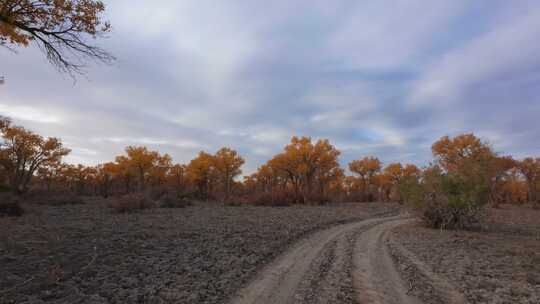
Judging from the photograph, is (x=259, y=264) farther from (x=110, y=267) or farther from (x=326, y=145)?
(x=326, y=145)

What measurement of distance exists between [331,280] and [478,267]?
3.95 m

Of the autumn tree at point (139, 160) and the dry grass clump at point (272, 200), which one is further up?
the autumn tree at point (139, 160)

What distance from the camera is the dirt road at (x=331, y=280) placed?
4770 millimetres

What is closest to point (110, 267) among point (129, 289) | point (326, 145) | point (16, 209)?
point (129, 289)

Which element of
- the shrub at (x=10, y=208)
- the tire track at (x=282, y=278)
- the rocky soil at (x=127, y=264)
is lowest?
the tire track at (x=282, y=278)

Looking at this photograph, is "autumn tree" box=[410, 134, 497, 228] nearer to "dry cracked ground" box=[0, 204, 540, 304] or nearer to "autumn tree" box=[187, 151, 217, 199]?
"dry cracked ground" box=[0, 204, 540, 304]

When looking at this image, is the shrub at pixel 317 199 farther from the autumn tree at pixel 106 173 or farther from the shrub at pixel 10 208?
the autumn tree at pixel 106 173

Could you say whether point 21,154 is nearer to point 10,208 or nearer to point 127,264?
point 10,208

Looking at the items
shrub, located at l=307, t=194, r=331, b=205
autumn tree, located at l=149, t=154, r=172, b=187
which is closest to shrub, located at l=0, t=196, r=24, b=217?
shrub, located at l=307, t=194, r=331, b=205

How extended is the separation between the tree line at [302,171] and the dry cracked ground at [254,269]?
15.7 ft

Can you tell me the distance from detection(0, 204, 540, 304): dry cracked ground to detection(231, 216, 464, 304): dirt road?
2 centimetres

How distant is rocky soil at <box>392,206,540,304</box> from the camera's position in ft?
16.5

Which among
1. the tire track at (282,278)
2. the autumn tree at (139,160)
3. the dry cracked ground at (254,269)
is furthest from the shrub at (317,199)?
the autumn tree at (139,160)

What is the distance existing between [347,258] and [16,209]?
59.7 ft
